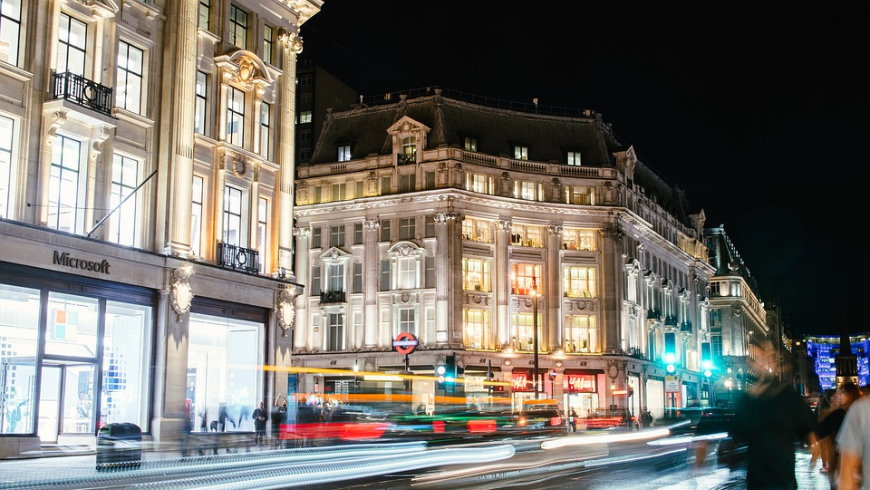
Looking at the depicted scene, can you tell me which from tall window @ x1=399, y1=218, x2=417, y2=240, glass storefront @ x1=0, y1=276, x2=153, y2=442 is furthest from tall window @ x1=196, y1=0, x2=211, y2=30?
tall window @ x1=399, y1=218, x2=417, y2=240

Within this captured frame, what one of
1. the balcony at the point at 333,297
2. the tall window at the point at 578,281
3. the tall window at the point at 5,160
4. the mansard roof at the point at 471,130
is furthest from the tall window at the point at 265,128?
the tall window at the point at 578,281

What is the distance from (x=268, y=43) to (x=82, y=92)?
10.5 m

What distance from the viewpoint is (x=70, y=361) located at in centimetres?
2797

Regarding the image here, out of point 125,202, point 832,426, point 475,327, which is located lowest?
point 832,426

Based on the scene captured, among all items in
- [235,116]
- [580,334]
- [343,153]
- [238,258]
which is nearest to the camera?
[238,258]

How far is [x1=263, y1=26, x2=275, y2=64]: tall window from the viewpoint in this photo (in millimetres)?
37500

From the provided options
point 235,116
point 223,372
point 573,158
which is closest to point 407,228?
point 573,158

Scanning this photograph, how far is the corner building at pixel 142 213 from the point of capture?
2697cm

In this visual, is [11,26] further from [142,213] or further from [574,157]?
[574,157]

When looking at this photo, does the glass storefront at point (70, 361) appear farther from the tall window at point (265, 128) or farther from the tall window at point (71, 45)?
the tall window at point (265, 128)

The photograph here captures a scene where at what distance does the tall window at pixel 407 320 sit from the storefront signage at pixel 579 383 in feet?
42.0

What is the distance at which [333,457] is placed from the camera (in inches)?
880

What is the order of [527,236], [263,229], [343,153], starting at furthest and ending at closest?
[343,153]
[527,236]
[263,229]

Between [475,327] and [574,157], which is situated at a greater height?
[574,157]
